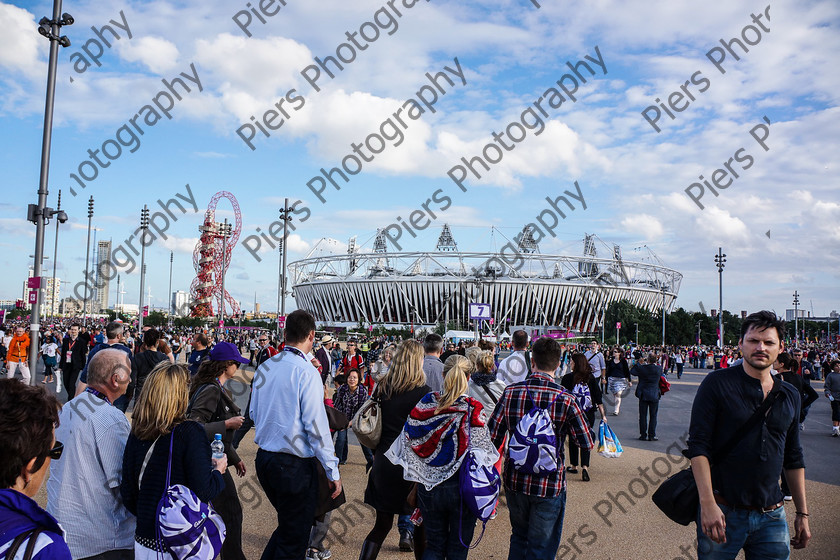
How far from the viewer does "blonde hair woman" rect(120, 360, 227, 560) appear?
2.91m

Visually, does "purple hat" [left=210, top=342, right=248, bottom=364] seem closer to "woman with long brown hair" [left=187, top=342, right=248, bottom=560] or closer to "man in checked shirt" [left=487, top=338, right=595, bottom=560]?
"woman with long brown hair" [left=187, top=342, right=248, bottom=560]

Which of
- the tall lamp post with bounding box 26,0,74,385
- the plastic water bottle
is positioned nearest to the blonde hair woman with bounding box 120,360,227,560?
the plastic water bottle

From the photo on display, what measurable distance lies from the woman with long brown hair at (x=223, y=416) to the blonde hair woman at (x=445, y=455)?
43.3 inches

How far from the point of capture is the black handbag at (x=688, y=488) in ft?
10.3

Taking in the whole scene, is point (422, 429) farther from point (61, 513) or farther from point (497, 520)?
point (497, 520)

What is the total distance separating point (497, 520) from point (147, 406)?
442cm

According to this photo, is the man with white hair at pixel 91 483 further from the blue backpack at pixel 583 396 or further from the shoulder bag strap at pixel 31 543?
the blue backpack at pixel 583 396

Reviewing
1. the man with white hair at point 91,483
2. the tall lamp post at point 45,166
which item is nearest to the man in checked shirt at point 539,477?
the man with white hair at point 91,483

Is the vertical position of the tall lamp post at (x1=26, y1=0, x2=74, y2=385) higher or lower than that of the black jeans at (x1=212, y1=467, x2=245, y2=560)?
higher

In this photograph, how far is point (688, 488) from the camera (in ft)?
10.7

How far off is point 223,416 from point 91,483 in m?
1.47

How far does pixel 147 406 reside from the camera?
2.97 m

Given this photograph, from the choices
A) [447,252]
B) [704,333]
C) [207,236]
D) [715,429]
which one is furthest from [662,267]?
[715,429]

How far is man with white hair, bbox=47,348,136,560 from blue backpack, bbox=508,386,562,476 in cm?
223
